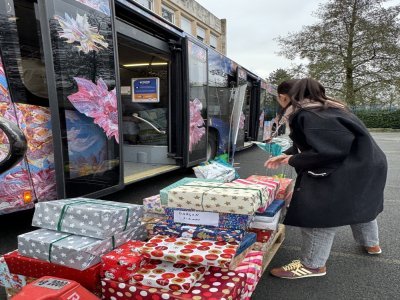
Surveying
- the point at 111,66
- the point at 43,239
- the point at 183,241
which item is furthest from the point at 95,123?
the point at 183,241

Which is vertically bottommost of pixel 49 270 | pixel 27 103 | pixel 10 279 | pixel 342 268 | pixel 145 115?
pixel 342 268

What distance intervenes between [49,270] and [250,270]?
3.79 ft

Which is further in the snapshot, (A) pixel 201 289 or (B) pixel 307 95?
(B) pixel 307 95

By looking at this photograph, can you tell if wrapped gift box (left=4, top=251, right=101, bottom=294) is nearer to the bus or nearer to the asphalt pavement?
the asphalt pavement

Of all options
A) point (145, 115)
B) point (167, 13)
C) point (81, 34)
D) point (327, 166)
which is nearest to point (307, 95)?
point (327, 166)

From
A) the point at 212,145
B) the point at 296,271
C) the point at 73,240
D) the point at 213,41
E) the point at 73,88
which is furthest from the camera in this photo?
the point at 213,41

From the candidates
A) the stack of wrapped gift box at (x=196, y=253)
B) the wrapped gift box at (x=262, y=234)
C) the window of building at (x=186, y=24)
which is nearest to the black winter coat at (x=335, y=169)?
the wrapped gift box at (x=262, y=234)

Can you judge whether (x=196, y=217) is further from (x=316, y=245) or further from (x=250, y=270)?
(x=316, y=245)

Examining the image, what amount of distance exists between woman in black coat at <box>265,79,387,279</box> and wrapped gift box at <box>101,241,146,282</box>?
1.18m

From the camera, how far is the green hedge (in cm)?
2284

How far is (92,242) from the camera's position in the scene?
1.84 metres

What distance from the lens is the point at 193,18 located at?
18.1 m

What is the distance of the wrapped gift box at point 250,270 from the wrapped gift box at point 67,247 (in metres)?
0.75

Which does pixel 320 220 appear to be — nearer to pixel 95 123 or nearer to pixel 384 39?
pixel 95 123
